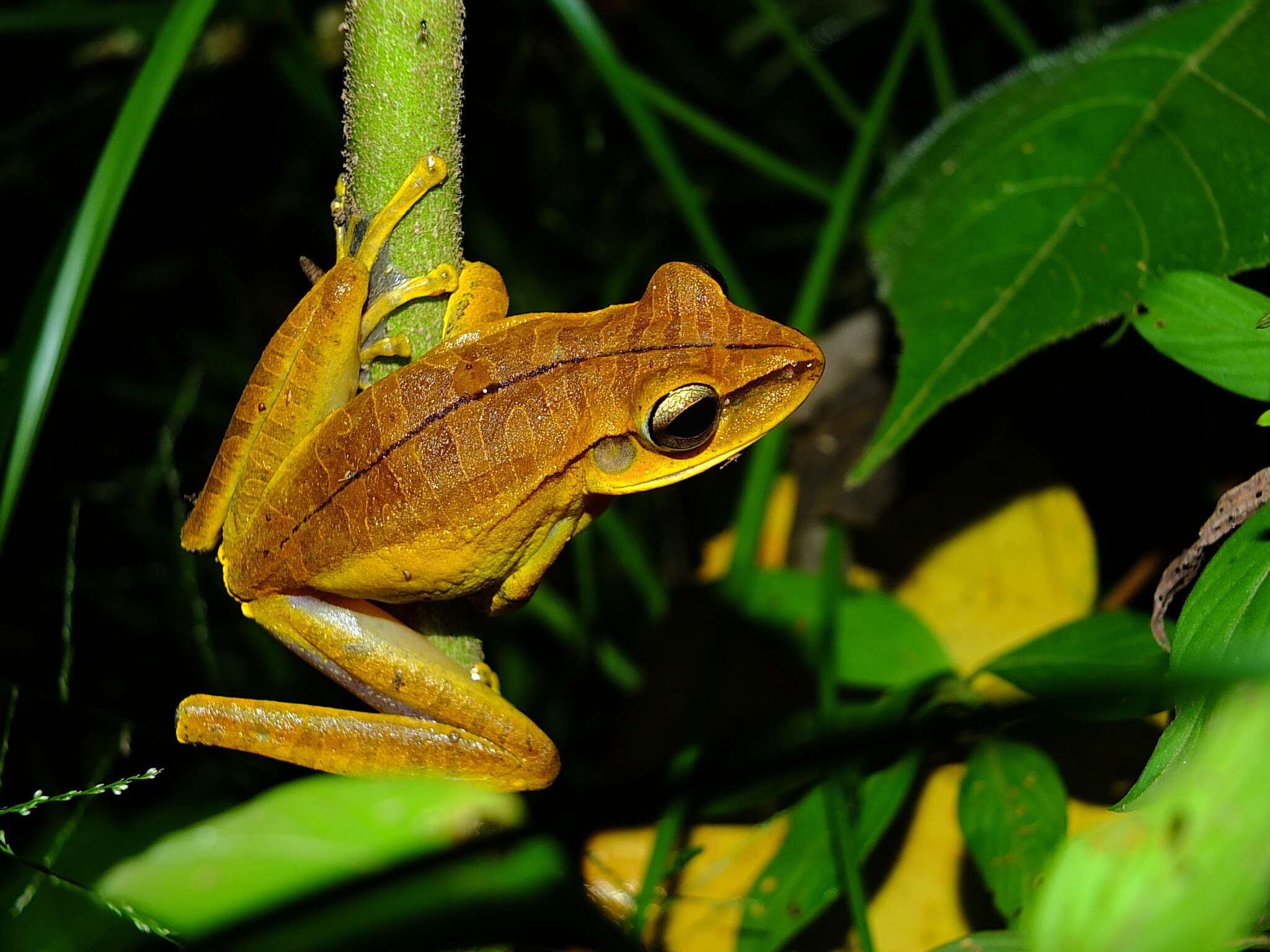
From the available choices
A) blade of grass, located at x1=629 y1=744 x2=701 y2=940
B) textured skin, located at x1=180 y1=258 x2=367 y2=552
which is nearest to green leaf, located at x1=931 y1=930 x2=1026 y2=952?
blade of grass, located at x1=629 y1=744 x2=701 y2=940

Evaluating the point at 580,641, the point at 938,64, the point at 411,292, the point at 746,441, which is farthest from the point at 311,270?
the point at 938,64

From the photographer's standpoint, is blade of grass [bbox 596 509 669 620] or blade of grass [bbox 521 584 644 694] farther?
blade of grass [bbox 521 584 644 694]

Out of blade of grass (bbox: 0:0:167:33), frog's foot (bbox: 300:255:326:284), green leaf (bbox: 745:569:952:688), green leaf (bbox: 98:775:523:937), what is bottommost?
green leaf (bbox: 98:775:523:937)

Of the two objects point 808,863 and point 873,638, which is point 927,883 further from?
point 873,638

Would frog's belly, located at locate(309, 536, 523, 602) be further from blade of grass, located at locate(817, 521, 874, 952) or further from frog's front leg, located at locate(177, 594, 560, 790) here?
blade of grass, located at locate(817, 521, 874, 952)

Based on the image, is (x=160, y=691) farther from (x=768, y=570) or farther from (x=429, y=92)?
(x=429, y=92)

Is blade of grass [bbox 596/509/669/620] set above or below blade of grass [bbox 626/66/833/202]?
below

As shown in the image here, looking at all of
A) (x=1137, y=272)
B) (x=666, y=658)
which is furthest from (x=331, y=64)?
(x=1137, y=272)

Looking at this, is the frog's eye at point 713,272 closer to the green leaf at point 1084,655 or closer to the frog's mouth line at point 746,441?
the frog's mouth line at point 746,441
